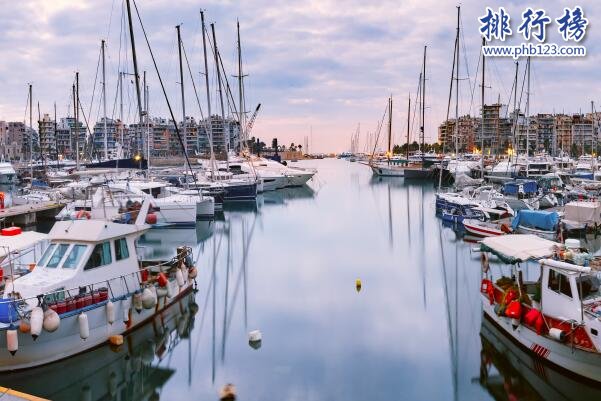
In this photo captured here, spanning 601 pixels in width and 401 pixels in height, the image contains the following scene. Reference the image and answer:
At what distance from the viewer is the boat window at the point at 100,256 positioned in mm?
Answer: 15047

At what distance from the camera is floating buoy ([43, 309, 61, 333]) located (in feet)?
40.8

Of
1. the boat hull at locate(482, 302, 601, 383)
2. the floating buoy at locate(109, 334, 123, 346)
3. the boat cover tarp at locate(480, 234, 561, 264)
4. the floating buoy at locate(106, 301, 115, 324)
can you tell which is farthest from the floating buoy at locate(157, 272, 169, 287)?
the boat hull at locate(482, 302, 601, 383)

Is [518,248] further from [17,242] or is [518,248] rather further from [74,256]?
[17,242]

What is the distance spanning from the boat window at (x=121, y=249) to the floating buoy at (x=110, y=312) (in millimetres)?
1944

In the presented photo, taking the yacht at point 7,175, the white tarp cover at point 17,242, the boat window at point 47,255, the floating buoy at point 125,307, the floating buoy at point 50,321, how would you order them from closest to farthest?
1. the floating buoy at point 50,321
2. the floating buoy at point 125,307
3. the boat window at point 47,255
4. the white tarp cover at point 17,242
5. the yacht at point 7,175

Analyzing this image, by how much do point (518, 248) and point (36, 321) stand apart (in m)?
12.5

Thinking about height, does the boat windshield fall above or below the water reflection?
above

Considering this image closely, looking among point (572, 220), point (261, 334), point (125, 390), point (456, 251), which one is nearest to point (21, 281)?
point (125, 390)

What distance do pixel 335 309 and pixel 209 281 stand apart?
7117 mm

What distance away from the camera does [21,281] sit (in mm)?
14352

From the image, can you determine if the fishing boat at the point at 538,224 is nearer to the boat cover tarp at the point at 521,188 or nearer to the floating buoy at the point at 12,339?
the boat cover tarp at the point at 521,188

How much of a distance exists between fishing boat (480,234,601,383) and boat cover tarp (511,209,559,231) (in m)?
15.0

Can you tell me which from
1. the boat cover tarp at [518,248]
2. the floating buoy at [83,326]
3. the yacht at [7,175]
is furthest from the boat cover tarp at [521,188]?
the yacht at [7,175]

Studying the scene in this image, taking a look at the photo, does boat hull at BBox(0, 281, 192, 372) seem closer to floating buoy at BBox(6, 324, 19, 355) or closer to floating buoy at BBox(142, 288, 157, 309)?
floating buoy at BBox(6, 324, 19, 355)
